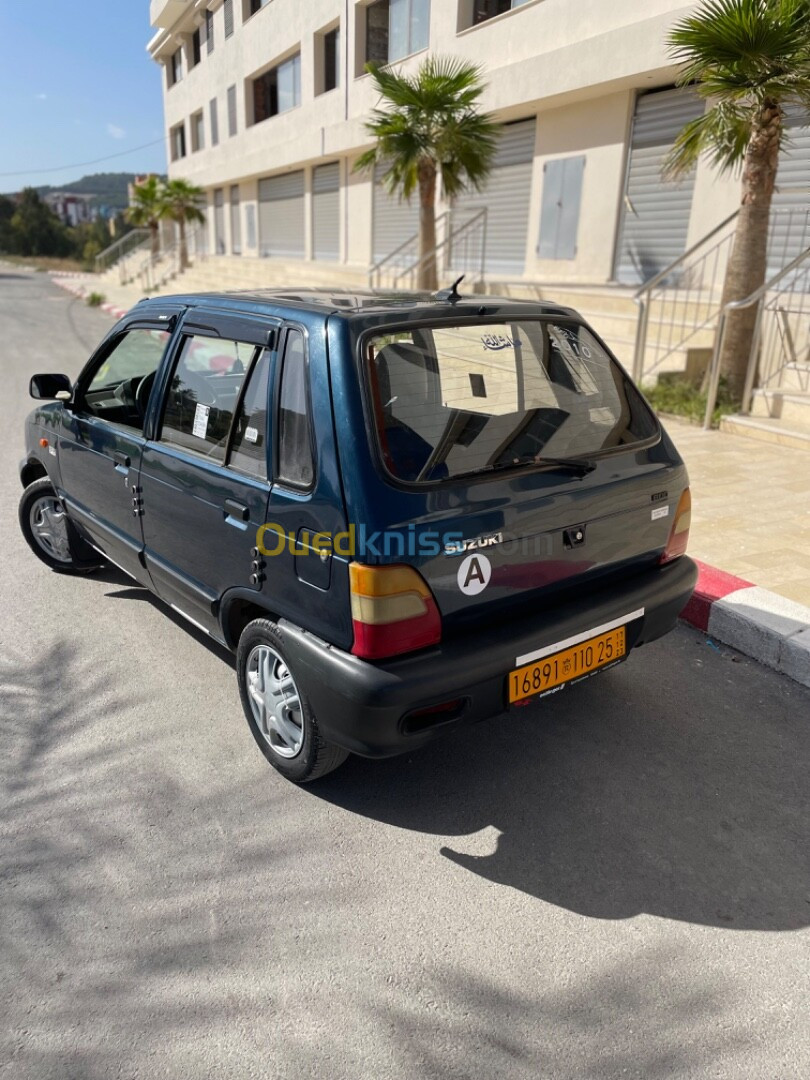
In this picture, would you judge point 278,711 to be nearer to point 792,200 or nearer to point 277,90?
point 792,200

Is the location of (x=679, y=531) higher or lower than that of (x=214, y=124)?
lower

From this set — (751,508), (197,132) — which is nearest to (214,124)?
(197,132)

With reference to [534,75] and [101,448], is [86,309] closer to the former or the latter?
[534,75]

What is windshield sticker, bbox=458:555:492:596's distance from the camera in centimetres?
270

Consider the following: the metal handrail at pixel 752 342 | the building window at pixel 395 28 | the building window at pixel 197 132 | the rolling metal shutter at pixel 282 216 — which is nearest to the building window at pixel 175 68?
the building window at pixel 197 132

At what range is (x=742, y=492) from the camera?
254 inches

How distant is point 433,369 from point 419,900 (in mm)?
1811

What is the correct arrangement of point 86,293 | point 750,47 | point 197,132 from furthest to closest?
point 197,132 → point 86,293 → point 750,47

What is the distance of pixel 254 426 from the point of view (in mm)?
3029

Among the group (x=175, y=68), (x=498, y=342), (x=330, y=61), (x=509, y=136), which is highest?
(x=175, y=68)

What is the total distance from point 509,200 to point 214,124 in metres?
20.3

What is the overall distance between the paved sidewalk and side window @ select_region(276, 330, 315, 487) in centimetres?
310

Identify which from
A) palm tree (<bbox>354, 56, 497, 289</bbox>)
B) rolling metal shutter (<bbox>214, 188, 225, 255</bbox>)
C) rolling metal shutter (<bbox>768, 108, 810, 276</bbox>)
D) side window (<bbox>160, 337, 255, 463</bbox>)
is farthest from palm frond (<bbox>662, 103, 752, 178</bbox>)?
rolling metal shutter (<bbox>214, 188, 225, 255</bbox>)

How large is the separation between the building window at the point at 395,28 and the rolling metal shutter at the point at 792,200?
9.56 m
